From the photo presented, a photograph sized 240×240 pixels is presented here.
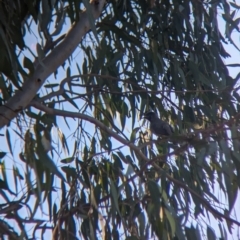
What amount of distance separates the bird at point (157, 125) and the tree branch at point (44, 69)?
65 centimetres

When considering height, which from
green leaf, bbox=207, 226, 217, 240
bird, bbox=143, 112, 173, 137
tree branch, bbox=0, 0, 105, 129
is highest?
bird, bbox=143, 112, 173, 137

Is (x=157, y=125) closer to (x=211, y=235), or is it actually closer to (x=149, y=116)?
(x=149, y=116)

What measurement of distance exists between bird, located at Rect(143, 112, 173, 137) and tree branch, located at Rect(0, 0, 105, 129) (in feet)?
2.12

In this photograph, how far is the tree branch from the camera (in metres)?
2.17

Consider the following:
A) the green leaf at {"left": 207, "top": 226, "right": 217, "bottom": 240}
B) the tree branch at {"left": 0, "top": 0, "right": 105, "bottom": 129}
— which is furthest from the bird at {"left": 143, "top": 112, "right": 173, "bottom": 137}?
the green leaf at {"left": 207, "top": 226, "right": 217, "bottom": 240}

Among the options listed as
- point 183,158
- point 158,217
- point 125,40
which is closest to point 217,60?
point 125,40

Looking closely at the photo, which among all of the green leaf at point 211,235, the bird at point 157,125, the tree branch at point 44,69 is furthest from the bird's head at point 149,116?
the green leaf at point 211,235

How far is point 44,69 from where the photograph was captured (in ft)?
7.51

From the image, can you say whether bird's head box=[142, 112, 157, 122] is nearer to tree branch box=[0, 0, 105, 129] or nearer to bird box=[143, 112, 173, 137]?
bird box=[143, 112, 173, 137]

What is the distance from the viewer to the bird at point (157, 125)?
118 inches

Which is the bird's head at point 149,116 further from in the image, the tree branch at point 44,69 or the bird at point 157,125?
the tree branch at point 44,69

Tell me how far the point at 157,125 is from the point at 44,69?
86 cm

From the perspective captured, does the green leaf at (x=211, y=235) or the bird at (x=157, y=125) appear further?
the bird at (x=157, y=125)

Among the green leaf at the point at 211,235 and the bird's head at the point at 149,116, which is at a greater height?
the bird's head at the point at 149,116
